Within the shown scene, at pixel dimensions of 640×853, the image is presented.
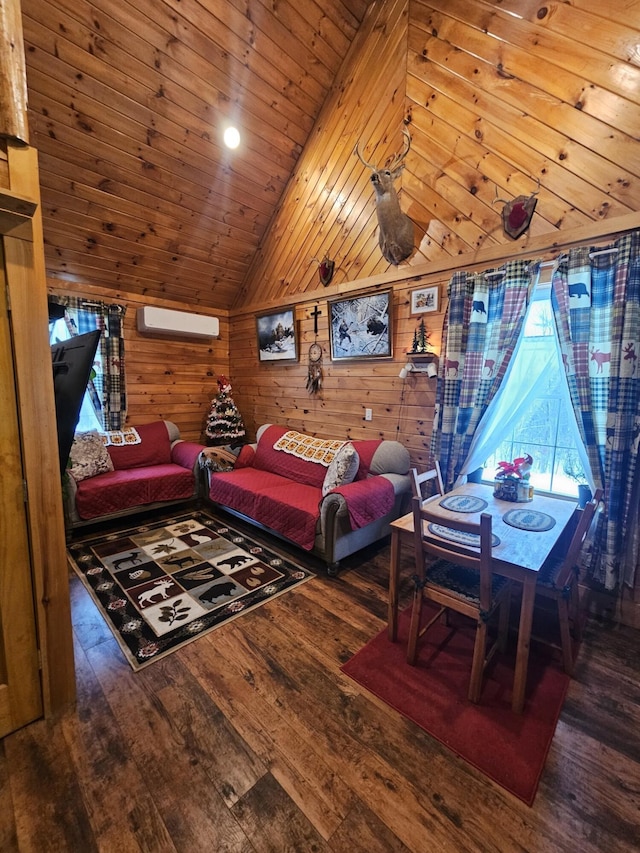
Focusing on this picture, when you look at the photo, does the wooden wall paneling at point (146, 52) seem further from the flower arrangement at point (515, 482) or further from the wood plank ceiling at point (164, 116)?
the flower arrangement at point (515, 482)

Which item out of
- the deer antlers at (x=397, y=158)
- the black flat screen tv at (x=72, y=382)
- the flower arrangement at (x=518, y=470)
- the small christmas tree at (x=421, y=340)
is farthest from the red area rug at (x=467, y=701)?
the deer antlers at (x=397, y=158)

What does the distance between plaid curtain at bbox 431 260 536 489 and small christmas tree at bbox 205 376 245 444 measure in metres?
2.78

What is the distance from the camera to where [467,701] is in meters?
1.70

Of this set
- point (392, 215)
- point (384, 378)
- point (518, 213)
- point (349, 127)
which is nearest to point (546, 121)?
point (518, 213)

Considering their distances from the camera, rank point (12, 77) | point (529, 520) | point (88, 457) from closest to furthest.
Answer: point (12, 77) < point (529, 520) < point (88, 457)

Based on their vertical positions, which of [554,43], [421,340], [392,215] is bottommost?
[421,340]

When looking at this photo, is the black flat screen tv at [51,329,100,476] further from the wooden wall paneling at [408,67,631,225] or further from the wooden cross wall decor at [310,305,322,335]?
the wooden wall paneling at [408,67,631,225]

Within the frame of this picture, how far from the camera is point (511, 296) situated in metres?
2.48

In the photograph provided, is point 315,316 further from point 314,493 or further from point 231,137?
point 314,493

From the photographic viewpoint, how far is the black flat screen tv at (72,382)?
1784 millimetres

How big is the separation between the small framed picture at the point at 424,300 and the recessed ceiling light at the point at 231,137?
2.17 meters

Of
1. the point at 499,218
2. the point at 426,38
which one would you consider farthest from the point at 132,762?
the point at 426,38

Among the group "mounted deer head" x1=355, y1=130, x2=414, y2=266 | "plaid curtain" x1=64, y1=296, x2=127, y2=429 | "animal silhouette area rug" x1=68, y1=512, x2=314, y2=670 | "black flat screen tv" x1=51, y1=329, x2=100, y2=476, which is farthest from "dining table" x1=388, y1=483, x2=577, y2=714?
"plaid curtain" x1=64, y1=296, x2=127, y2=429

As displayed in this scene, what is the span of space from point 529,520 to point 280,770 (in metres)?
1.62
